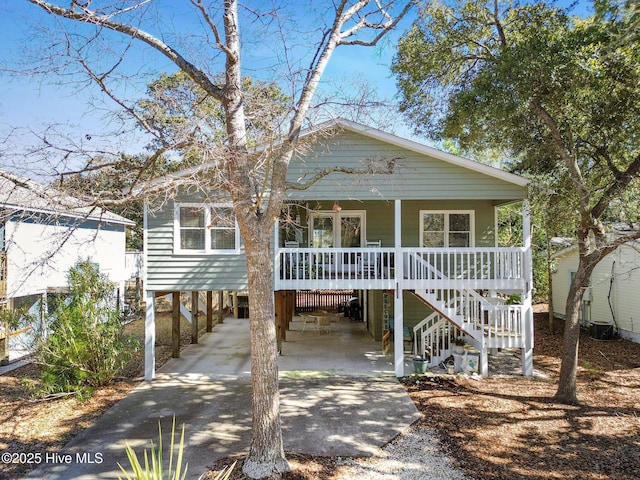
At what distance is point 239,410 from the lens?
25.8 ft

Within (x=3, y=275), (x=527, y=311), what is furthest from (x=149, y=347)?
(x=527, y=311)

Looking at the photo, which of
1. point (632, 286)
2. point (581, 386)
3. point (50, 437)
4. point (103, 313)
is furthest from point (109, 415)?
point (632, 286)

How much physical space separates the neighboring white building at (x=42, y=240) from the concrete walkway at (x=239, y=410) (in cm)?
284

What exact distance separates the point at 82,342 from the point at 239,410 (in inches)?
149

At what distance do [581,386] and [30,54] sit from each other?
38.6 ft

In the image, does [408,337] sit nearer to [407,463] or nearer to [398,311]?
[398,311]

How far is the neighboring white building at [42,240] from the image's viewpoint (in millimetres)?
5098

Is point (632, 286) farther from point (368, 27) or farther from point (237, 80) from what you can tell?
point (237, 80)

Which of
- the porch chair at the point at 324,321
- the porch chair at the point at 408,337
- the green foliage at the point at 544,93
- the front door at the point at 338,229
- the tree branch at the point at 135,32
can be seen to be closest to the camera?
the tree branch at the point at 135,32

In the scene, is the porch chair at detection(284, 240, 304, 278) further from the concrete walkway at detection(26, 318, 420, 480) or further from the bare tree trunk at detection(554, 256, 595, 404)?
the bare tree trunk at detection(554, 256, 595, 404)

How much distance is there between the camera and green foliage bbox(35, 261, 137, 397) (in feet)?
27.8

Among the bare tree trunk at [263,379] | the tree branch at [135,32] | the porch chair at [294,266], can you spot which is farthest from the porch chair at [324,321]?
the tree branch at [135,32]

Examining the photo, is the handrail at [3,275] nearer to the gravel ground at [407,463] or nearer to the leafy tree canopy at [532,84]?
the gravel ground at [407,463]

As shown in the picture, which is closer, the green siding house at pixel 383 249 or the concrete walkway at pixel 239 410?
the concrete walkway at pixel 239 410
